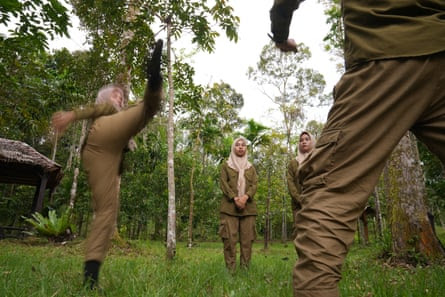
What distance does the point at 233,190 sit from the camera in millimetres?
4754

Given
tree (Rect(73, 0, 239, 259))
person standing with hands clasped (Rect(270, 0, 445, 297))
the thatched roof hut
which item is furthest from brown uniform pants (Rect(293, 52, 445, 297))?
the thatched roof hut

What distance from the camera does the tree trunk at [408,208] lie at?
4.66 meters

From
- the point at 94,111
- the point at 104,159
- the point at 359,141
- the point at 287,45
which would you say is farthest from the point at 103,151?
the point at 359,141

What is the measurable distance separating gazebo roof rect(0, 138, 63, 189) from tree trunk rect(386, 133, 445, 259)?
1215 centimetres

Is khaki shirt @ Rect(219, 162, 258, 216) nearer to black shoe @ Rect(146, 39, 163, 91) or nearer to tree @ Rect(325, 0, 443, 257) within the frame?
tree @ Rect(325, 0, 443, 257)

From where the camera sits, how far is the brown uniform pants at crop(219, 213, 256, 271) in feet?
14.4

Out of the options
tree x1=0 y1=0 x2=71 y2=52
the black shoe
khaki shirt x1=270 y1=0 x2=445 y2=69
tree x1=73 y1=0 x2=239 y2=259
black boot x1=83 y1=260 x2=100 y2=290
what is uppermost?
tree x1=73 y1=0 x2=239 y2=259

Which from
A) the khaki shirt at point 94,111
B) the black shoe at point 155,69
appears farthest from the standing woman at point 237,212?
the black shoe at point 155,69

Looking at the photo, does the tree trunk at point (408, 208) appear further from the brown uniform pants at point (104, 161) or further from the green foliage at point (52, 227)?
the green foliage at point (52, 227)

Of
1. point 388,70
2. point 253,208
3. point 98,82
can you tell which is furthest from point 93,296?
point 98,82

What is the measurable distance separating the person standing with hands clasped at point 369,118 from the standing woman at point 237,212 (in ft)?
11.0

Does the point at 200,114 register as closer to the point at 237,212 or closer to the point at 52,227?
the point at 237,212

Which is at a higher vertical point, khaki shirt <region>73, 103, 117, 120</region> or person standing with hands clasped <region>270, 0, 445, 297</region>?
khaki shirt <region>73, 103, 117, 120</region>

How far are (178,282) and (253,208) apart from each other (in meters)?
2.14
